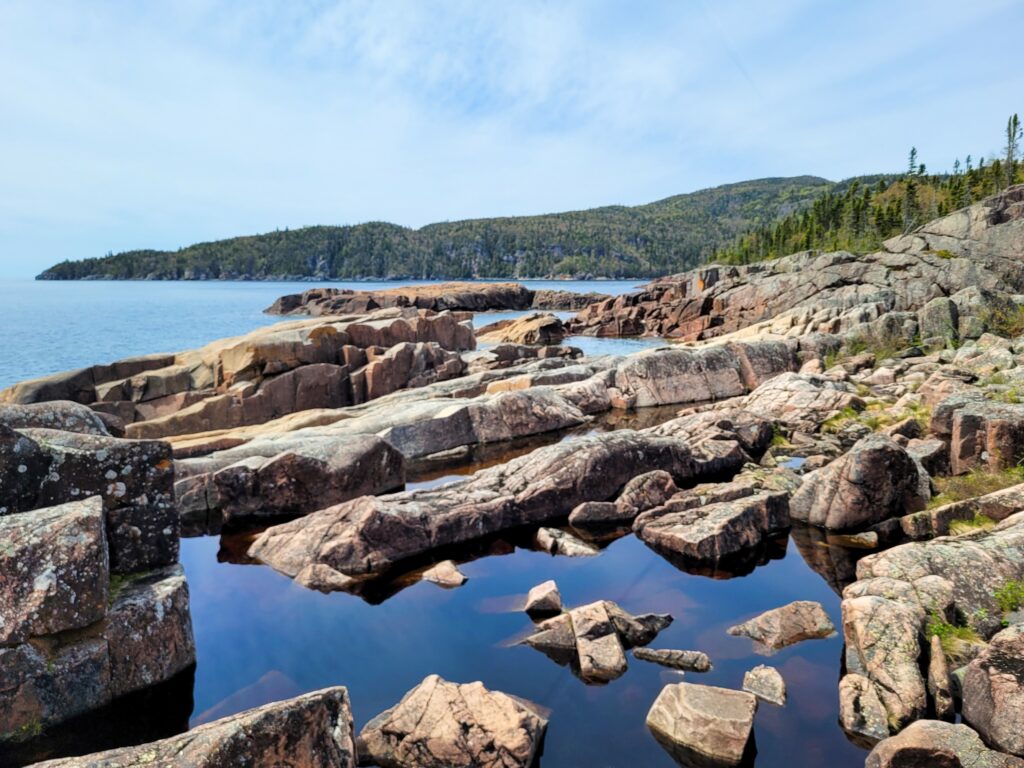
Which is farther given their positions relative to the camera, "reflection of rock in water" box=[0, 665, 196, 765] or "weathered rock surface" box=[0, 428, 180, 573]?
"weathered rock surface" box=[0, 428, 180, 573]

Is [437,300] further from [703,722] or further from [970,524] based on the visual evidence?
[703,722]

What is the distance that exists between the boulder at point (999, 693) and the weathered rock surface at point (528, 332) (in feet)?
165

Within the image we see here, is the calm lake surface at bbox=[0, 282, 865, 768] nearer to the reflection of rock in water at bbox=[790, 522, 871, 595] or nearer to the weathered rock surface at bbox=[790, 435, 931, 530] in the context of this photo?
the reflection of rock in water at bbox=[790, 522, 871, 595]

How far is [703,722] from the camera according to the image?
7.90 metres

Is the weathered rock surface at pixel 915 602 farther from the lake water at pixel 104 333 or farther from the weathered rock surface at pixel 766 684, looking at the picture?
the lake water at pixel 104 333

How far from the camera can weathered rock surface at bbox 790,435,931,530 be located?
14.3 metres

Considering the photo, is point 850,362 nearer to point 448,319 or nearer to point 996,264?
point 448,319

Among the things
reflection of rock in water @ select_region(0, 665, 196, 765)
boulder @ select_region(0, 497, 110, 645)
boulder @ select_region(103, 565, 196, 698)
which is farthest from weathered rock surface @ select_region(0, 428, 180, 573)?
reflection of rock in water @ select_region(0, 665, 196, 765)

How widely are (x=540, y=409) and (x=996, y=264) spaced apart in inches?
1727

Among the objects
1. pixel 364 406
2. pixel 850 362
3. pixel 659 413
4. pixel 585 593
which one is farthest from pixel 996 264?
pixel 585 593

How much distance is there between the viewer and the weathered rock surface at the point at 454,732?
744 centimetres

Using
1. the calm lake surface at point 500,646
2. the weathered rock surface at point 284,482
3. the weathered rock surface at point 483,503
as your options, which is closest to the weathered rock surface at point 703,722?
the calm lake surface at point 500,646

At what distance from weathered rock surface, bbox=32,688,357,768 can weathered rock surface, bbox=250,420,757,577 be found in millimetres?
6973

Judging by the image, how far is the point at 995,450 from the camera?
595 inches
